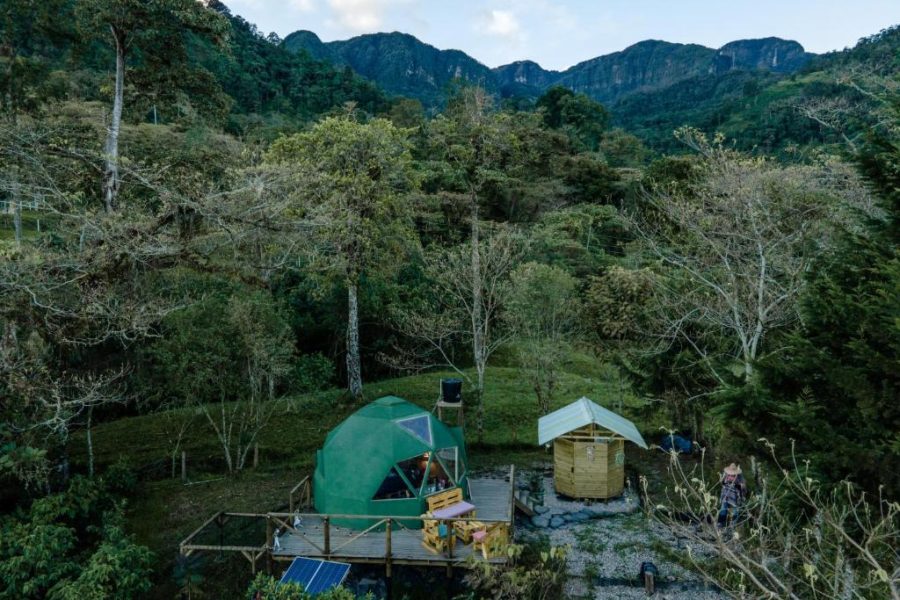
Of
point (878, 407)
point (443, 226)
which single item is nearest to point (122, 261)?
point (878, 407)

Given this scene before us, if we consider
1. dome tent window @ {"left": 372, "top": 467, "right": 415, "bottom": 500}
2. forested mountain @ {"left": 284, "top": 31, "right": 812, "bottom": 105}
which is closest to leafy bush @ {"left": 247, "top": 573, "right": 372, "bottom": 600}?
dome tent window @ {"left": 372, "top": 467, "right": 415, "bottom": 500}

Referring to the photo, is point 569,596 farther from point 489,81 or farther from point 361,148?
point 489,81

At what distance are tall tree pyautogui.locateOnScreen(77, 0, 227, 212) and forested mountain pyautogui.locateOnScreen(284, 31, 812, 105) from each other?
127 meters

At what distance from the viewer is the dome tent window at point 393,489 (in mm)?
11180

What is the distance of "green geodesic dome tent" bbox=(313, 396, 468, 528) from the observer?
36.7 feet

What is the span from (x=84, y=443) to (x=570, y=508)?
14.2 meters

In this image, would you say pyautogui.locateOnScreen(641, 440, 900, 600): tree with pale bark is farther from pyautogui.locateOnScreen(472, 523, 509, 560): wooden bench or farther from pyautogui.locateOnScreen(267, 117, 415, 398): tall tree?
pyautogui.locateOnScreen(267, 117, 415, 398): tall tree

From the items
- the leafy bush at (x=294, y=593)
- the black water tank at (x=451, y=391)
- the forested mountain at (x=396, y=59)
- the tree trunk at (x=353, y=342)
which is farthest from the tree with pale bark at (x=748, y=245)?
the forested mountain at (x=396, y=59)

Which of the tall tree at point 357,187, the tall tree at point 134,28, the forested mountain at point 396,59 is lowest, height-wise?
the tall tree at point 357,187

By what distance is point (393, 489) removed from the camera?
11.3 metres

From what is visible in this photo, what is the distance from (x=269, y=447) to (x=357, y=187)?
8663 millimetres

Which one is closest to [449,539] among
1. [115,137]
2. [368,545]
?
[368,545]

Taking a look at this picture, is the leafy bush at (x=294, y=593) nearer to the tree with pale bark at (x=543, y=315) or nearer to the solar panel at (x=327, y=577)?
the solar panel at (x=327, y=577)

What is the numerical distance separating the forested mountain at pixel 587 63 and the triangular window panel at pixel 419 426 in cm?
13102
